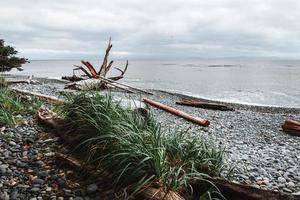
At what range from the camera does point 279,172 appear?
5684mm

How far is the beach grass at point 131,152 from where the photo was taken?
3.81 metres

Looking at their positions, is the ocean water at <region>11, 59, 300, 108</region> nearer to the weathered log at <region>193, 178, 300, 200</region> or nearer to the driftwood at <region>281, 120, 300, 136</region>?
the driftwood at <region>281, 120, 300, 136</region>

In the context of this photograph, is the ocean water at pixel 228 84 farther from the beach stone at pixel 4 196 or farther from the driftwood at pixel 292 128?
the beach stone at pixel 4 196

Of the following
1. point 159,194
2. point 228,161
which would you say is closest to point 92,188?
point 159,194

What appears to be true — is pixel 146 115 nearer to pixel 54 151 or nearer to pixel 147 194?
pixel 54 151

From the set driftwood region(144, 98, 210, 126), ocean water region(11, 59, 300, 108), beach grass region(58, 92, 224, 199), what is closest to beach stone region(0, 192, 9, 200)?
beach grass region(58, 92, 224, 199)

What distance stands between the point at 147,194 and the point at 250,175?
8.03ft

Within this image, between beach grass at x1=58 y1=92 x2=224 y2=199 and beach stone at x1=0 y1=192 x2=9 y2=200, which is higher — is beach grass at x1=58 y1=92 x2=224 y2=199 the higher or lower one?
the higher one

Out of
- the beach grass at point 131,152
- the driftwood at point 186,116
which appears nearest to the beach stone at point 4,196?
the beach grass at point 131,152

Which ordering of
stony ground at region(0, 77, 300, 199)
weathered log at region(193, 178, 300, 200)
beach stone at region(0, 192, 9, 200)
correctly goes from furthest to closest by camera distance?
stony ground at region(0, 77, 300, 199) → beach stone at region(0, 192, 9, 200) → weathered log at region(193, 178, 300, 200)

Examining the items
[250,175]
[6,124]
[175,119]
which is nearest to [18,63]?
[175,119]

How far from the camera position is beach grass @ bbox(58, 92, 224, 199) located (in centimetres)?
381

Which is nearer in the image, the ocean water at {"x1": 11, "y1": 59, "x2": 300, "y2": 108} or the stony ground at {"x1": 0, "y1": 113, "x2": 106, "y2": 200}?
the stony ground at {"x1": 0, "y1": 113, "x2": 106, "y2": 200}

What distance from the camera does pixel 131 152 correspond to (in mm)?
4066
